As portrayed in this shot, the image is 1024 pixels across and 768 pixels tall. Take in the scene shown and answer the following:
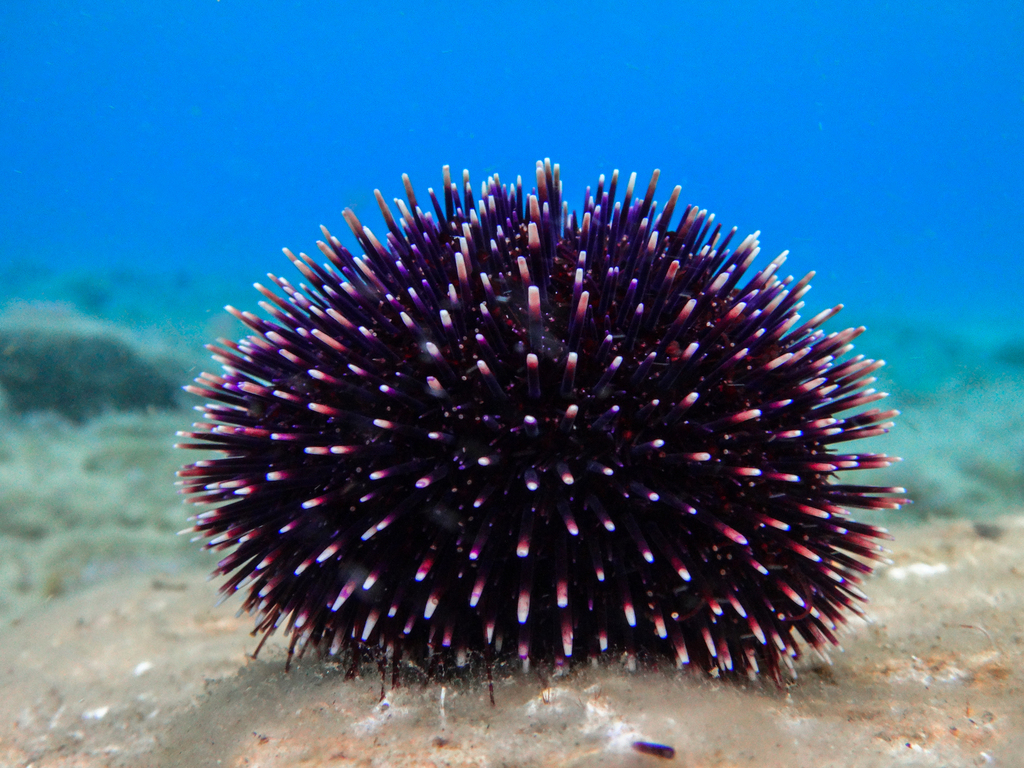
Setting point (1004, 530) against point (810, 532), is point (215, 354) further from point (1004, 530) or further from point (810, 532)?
point (1004, 530)

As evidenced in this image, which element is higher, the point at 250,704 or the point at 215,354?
the point at 215,354

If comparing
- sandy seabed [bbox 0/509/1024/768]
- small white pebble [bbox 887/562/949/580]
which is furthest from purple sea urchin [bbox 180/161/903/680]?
small white pebble [bbox 887/562/949/580]

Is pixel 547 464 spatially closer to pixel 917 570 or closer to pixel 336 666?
pixel 336 666

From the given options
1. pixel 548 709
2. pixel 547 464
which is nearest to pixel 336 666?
pixel 548 709

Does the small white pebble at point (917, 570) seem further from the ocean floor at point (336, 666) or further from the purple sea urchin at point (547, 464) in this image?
the purple sea urchin at point (547, 464)

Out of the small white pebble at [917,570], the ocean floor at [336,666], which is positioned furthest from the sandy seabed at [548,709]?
the small white pebble at [917,570]

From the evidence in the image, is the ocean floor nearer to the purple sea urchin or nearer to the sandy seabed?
the sandy seabed

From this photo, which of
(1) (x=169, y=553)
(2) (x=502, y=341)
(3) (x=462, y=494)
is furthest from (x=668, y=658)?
(1) (x=169, y=553)

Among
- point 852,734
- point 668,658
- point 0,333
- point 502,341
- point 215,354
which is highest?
point 0,333
